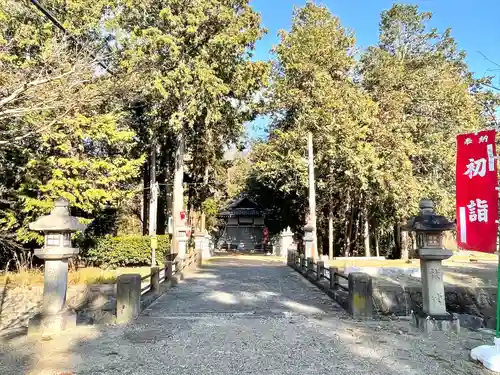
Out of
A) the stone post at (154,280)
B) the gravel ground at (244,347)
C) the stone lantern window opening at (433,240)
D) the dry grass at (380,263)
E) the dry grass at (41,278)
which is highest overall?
the stone lantern window opening at (433,240)

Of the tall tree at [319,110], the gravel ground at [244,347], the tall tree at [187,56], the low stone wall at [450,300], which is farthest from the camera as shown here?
the tall tree at [319,110]

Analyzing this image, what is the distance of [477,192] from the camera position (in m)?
5.65

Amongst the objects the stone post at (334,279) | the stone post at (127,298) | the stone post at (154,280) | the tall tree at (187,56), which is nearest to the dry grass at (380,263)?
the stone post at (334,279)

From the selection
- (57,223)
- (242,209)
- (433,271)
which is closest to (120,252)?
(57,223)

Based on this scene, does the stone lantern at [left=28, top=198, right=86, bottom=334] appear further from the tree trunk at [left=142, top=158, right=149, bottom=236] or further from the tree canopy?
the tree trunk at [left=142, top=158, right=149, bottom=236]

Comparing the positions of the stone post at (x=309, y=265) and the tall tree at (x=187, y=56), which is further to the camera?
the tall tree at (x=187, y=56)

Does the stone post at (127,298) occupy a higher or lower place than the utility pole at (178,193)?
lower

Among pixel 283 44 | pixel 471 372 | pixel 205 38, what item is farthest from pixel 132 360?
pixel 283 44

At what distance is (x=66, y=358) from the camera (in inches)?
197

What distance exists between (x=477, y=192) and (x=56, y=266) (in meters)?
6.29

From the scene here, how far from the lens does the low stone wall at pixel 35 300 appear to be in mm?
9750

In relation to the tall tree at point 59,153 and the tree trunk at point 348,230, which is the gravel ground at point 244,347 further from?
the tree trunk at point 348,230

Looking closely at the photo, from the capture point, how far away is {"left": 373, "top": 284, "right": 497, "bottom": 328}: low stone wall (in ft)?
33.9

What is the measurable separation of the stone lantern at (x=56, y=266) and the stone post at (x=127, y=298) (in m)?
0.80
